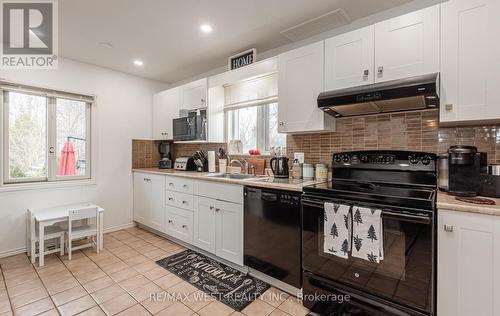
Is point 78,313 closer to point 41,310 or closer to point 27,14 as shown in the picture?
point 41,310

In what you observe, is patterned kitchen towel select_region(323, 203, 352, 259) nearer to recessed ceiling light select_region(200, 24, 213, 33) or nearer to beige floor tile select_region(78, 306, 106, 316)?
beige floor tile select_region(78, 306, 106, 316)

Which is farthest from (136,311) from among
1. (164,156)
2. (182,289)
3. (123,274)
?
(164,156)

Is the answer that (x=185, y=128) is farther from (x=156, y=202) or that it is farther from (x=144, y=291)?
(x=144, y=291)

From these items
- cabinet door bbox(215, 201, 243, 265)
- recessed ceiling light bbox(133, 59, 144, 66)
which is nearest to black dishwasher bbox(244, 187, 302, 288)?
cabinet door bbox(215, 201, 243, 265)

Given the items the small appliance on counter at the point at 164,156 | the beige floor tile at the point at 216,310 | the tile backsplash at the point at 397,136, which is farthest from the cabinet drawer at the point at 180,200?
the tile backsplash at the point at 397,136

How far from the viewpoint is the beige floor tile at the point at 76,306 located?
70.0 inches

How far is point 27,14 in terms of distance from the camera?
216cm

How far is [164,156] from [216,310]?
290cm

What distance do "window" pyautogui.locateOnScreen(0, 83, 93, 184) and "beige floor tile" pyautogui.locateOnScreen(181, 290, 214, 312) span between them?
2512mm

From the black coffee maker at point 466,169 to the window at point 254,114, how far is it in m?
1.53

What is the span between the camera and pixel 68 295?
1.99 m

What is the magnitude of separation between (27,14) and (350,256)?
3.36m

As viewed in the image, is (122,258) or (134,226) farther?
(134,226)

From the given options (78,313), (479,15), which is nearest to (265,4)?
(479,15)
